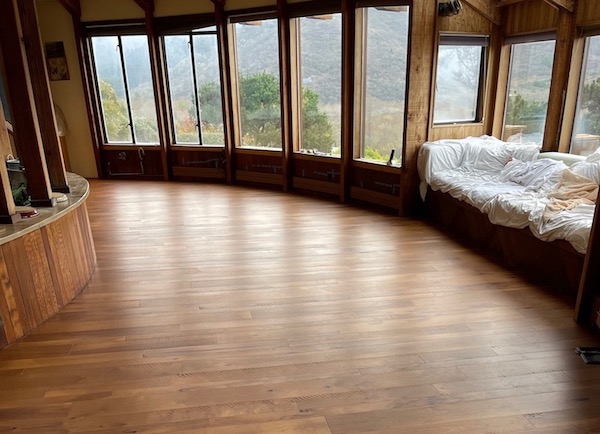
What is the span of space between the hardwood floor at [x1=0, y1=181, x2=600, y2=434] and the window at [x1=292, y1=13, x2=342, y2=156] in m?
2.20

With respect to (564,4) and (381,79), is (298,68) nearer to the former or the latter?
(381,79)

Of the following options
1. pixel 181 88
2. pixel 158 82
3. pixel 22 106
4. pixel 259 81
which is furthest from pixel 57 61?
pixel 22 106

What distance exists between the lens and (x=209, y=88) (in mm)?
6621

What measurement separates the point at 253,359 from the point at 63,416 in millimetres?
946

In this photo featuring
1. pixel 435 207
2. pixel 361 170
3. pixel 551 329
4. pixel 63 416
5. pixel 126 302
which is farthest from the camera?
pixel 361 170

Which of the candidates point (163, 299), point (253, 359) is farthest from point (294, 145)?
point (253, 359)

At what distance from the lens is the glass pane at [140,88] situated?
6.73 meters

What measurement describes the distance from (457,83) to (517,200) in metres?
2.08

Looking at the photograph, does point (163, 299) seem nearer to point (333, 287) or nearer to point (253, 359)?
point (253, 359)

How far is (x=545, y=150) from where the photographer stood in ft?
14.7

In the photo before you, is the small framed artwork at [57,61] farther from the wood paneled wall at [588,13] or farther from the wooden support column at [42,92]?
the wood paneled wall at [588,13]

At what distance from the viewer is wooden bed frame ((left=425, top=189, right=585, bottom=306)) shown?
10.0 feet

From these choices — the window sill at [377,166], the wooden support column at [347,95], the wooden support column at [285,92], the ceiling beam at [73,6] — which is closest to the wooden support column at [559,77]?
the window sill at [377,166]

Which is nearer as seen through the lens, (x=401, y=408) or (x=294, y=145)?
(x=401, y=408)
